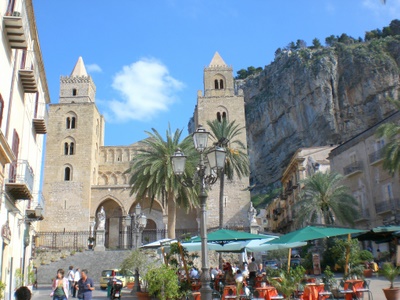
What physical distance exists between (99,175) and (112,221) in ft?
19.4

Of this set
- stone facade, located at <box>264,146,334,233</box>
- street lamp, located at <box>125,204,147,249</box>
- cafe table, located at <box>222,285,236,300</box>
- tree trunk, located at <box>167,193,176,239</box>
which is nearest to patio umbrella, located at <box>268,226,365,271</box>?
cafe table, located at <box>222,285,236,300</box>

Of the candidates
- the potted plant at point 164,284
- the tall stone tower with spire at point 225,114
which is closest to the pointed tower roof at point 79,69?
the tall stone tower with spire at point 225,114

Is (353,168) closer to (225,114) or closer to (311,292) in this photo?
(225,114)

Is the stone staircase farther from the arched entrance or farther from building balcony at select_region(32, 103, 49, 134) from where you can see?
the arched entrance

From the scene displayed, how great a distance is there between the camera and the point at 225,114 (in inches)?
1807

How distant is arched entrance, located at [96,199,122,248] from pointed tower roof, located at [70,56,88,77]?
15133mm

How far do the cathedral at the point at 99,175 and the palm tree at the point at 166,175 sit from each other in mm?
13681

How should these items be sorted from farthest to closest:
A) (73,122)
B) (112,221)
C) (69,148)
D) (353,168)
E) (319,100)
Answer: (319,100) < (73,122) < (69,148) < (112,221) < (353,168)

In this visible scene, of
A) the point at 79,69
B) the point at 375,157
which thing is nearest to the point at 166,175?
the point at 375,157

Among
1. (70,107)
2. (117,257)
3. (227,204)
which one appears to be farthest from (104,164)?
(117,257)

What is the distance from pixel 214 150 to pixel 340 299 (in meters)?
6.21

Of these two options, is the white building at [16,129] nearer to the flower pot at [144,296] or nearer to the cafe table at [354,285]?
the flower pot at [144,296]

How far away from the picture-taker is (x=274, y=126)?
8031 centimetres

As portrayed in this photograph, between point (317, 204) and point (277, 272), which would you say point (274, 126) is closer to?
point (317, 204)
